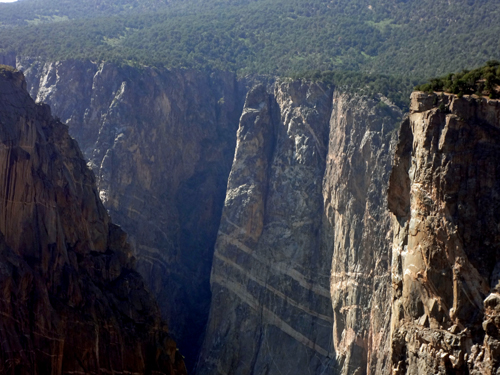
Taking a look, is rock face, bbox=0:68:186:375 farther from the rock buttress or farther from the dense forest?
the dense forest

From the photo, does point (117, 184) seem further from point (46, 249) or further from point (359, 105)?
point (46, 249)

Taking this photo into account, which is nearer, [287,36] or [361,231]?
[361,231]

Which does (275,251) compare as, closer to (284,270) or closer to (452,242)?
(284,270)

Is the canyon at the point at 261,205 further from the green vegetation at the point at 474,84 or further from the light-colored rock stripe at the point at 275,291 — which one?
the green vegetation at the point at 474,84

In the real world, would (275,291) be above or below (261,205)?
below

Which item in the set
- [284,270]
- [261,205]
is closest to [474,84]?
[284,270]

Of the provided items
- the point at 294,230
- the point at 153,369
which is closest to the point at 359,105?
the point at 294,230

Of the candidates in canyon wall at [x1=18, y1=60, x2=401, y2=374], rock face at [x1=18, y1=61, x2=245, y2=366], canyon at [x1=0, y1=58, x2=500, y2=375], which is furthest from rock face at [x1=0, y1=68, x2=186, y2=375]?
rock face at [x1=18, y1=61, x2=245, y2=366]

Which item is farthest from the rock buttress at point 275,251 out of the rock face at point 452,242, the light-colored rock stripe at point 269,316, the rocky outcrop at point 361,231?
the rock face at point 452,242
